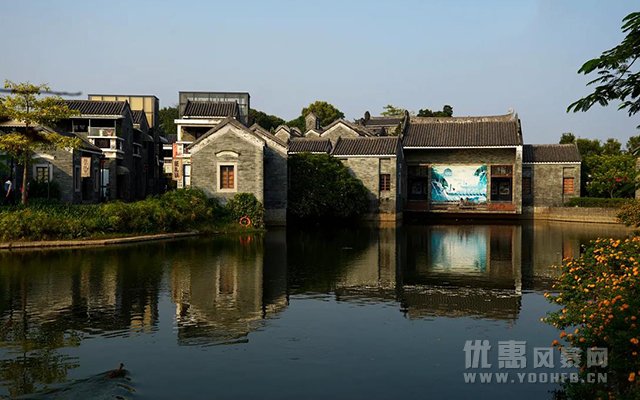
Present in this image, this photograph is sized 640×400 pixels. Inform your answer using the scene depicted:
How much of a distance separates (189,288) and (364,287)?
3.86m

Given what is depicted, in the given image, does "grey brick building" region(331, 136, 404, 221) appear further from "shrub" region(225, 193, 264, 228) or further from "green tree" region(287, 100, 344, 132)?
"green tree" region(287, 100, 344, 132)

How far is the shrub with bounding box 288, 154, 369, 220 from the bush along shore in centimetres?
561

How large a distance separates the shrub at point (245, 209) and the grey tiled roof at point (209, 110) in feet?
46.8

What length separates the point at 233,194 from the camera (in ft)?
92.5

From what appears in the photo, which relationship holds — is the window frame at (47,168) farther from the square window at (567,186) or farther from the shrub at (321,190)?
the square window at (567,186)

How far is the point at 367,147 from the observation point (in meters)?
38.1

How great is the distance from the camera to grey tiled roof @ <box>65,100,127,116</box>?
36094 mm

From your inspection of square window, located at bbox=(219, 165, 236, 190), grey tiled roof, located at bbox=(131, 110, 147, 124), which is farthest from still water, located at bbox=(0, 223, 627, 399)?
grey tiled roof, located at bbox=(131, 110, 147, 124)

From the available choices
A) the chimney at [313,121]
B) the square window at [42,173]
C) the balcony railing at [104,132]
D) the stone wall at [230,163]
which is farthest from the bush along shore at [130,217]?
the chimney at [313,121]

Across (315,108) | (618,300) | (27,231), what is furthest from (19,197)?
(315,108)

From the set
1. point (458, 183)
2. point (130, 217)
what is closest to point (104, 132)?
point (130, 217)

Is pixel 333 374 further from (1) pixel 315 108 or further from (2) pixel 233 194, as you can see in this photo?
(1) pixel 315 108

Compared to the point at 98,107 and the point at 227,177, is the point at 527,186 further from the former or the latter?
the point at 98,107

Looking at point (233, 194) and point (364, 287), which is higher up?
point (233, 194)
